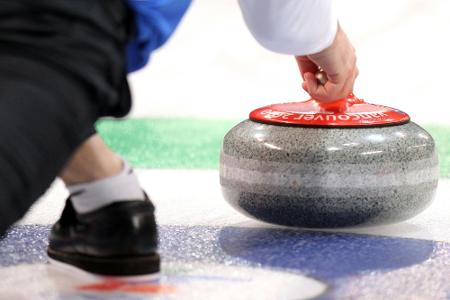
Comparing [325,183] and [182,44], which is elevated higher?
[325,183]

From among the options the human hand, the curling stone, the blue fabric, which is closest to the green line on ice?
the curling stone

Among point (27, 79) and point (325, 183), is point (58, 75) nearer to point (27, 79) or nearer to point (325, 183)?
point (27, 79)

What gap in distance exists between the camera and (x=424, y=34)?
12.4 feet

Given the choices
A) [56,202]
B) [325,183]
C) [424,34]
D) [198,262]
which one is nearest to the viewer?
[198,262]

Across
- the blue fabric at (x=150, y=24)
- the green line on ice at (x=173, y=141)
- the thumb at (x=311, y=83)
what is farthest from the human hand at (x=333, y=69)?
the green line on ice at (x=173, y=141)

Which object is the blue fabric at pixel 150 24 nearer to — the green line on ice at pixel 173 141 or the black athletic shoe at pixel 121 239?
the black athletic shoe at pixel 121 239

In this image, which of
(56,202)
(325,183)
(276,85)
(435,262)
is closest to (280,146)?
(325,183)

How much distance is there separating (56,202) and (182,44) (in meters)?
1.83

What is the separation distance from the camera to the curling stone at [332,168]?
1815 millimetres

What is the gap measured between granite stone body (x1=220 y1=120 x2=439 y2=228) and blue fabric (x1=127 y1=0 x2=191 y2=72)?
568mm

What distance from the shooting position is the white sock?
144 cm

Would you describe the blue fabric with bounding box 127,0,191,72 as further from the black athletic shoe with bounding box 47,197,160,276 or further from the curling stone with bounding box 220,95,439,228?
the curling stone with bounding box 220,95,439,228

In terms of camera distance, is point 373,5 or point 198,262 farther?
point 373,5

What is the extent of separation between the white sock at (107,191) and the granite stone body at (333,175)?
432 mm
